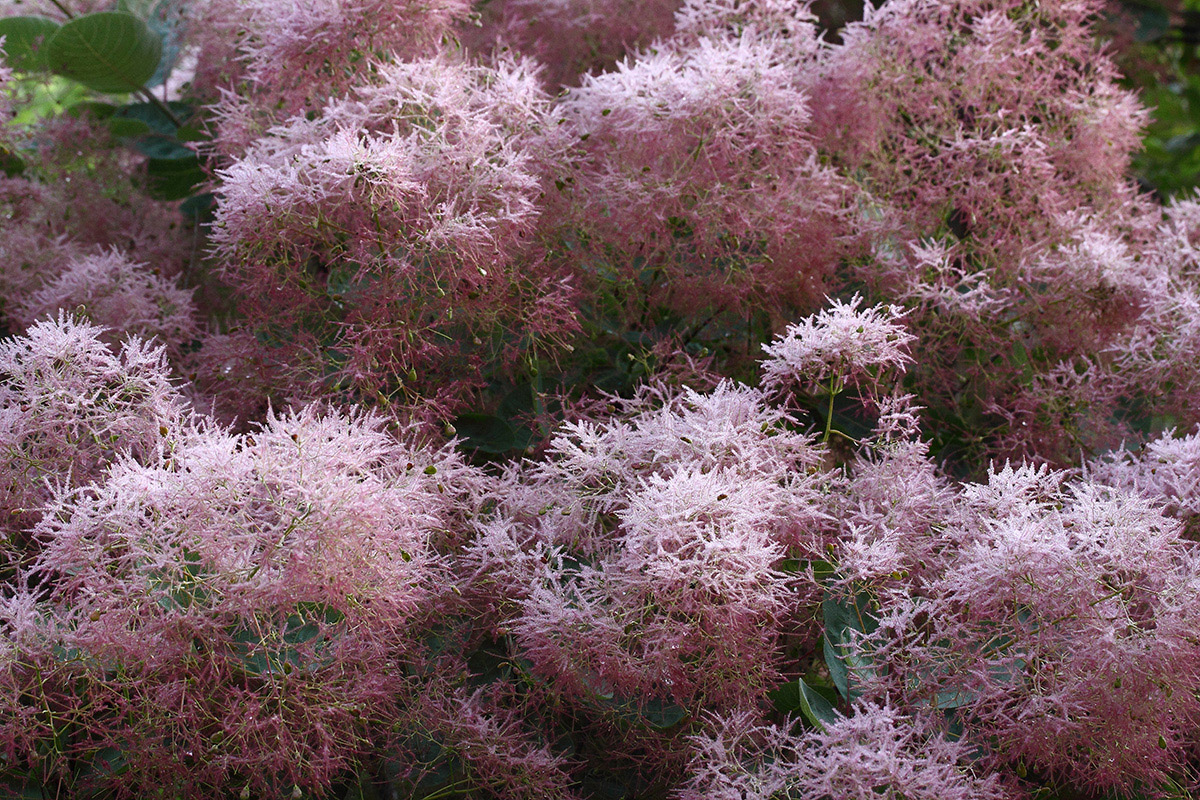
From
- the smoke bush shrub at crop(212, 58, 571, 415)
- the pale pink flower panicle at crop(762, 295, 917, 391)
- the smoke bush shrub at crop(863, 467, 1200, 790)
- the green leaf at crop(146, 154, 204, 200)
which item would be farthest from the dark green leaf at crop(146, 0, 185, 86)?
the smoke bush shrub at crop(863, 467, 1200, 790)

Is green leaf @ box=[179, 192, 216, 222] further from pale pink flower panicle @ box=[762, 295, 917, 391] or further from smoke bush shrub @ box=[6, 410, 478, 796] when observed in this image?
pale pink flower panicle @ box=[762, 295, 917, 391]

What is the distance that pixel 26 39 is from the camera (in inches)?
57.4

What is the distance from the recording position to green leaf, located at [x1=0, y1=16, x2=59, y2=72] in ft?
→ 4.71

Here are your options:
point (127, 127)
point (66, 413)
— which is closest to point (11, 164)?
point (127, 127)

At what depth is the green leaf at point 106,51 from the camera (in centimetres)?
140

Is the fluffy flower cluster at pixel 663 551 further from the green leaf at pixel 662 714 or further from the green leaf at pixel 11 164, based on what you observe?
the green leaf at pixel 11 164

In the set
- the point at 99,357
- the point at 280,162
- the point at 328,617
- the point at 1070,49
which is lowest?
the point at 328,617

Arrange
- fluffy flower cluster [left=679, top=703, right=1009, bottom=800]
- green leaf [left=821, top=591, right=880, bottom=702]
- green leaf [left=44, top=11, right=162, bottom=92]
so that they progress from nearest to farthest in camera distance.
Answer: fluffy flower cluster [left=679, top=703, right=1009, bottom=800]
green leaf [left=821, top=591, right=880, bottom=702]
green leaf [left=44, top=11, right=162, bottom=92]

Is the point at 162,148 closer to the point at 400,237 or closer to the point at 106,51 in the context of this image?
the point at 106,51

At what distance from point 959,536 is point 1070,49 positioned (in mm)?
858

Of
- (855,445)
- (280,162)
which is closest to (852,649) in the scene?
(855,445)

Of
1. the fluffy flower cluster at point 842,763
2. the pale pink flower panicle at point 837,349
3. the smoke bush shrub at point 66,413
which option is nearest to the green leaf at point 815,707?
the fluffy flower cluster at point 842,763

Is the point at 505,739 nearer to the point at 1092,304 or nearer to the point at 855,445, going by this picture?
the point at 855,445

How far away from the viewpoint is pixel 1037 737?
2.81 ft
